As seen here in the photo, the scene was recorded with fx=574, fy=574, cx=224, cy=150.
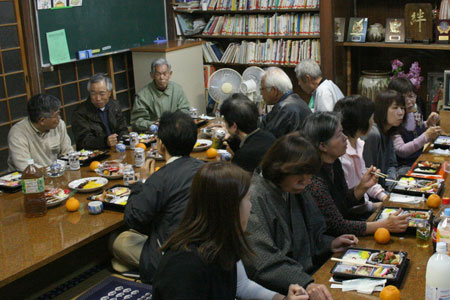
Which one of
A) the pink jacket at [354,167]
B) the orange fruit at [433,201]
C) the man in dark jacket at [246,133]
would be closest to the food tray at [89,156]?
the man in dark jacket at [246,133]

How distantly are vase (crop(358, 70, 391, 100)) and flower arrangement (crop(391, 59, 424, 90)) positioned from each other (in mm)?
133

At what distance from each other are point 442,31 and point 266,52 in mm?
2022

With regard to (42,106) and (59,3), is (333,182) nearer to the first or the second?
(42,106)

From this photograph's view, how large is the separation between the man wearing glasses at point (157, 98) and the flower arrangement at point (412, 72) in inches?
93.8

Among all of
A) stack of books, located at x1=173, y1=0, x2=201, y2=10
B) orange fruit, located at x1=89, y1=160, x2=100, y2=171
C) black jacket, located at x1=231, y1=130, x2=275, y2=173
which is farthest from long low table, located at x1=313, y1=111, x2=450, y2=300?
stack of books, located at x1=173, y1=0, x2=201, y2=10

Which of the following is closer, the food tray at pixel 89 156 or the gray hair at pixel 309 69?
the food tray at pixel 89 156

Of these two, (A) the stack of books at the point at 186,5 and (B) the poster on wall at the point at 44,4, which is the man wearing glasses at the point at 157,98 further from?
(A) the stack of books at the point at 186,5

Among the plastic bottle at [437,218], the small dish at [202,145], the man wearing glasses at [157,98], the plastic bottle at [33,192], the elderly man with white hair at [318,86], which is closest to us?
the plastic bottle at [437,218]

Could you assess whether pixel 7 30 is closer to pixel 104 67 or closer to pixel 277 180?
pixel 104 67

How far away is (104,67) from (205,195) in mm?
5141

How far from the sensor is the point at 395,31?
6.29 metres

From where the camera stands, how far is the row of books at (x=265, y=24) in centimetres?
661

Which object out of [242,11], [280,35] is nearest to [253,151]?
[280,35]

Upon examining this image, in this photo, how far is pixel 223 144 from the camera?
439cm
